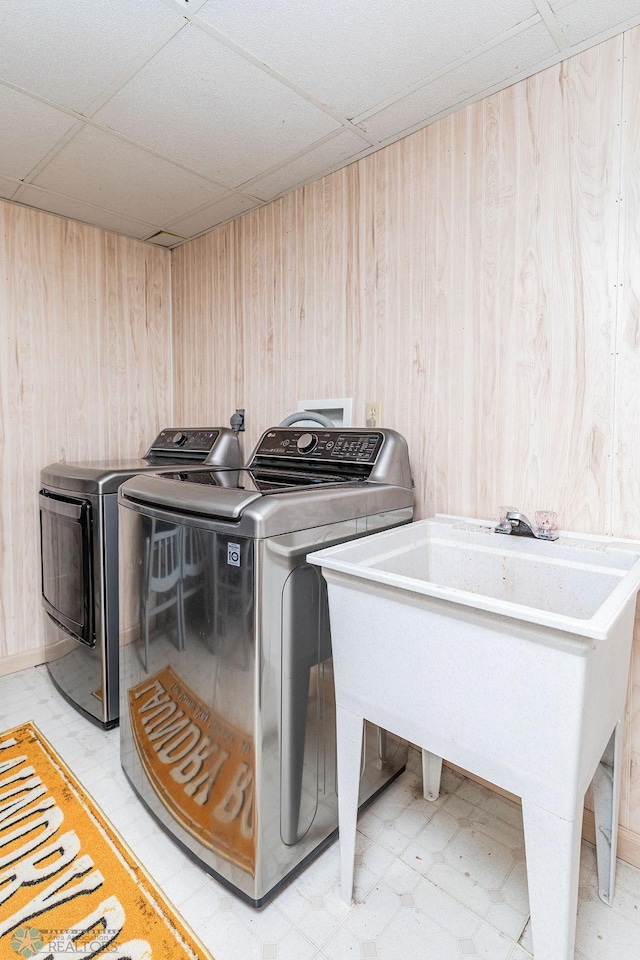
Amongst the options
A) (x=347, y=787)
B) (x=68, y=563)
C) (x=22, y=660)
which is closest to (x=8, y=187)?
(x=68, y=563)

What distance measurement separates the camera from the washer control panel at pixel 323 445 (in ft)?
5.66

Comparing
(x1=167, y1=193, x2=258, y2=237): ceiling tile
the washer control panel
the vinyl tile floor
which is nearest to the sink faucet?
the washer control panel

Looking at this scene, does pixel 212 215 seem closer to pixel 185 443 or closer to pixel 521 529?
pixel 185 443

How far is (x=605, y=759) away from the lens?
1.27m

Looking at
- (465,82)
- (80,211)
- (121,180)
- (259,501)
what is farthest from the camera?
(80,211)

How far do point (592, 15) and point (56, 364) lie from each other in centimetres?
248

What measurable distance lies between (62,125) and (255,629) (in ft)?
6.10

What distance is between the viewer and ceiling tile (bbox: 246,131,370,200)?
1.86m

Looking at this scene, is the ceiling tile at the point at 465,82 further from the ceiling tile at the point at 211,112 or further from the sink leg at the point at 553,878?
the sink leg at the point at 553,878

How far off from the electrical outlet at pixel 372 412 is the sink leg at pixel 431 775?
1.18 metres

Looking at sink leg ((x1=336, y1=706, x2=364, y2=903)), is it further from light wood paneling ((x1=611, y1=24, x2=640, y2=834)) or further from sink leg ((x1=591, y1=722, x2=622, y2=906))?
light wood paneling ((x1=611, y1=24, x2=640, y2=834))

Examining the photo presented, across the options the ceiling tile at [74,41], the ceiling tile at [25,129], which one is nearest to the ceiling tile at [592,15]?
the ceiling tile at [74,41]

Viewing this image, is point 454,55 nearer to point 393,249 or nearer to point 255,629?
point 393,249

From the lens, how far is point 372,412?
6.51 feet
